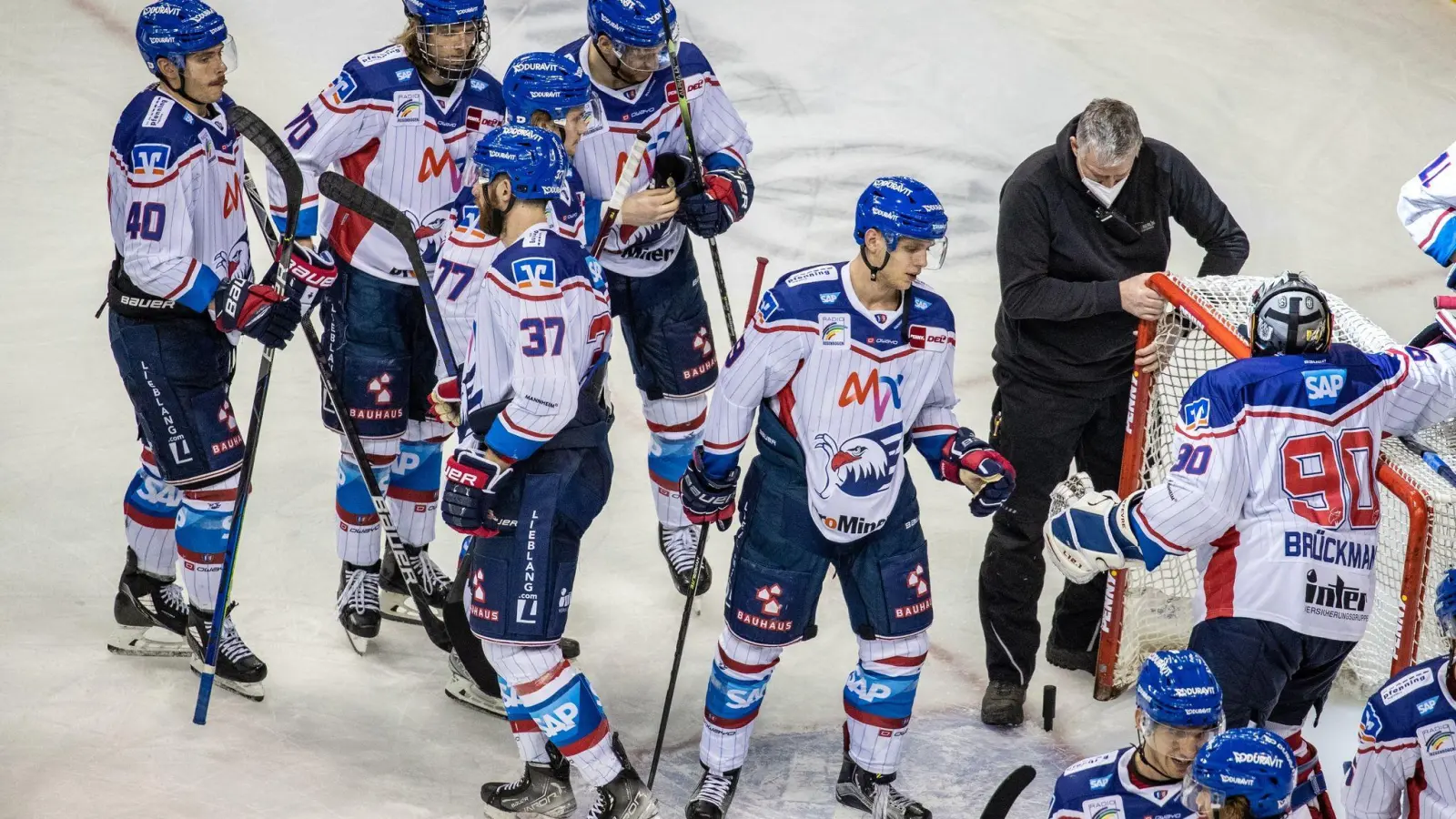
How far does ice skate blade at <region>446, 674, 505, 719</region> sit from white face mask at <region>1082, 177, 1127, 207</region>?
2083 millimetres

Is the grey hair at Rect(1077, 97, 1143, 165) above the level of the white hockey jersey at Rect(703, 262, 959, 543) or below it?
above

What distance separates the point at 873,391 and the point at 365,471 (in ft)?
→ 4.82

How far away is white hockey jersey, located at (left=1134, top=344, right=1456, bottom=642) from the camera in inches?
136

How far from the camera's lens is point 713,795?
4152 millimetres

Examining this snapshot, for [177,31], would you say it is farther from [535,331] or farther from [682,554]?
[682,554]

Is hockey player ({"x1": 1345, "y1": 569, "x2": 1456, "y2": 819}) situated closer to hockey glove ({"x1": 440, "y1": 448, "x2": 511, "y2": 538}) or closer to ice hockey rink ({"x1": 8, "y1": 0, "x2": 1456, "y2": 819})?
ice hockey rink ({"x1": 8, "y1": 0, "x2": 1456, "y2": 819})

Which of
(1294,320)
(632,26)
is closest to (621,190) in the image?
(632,26)

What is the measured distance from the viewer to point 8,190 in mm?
6914

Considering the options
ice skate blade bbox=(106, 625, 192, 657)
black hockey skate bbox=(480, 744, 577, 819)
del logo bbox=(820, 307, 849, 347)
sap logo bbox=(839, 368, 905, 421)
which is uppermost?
del logo bbox=(820, 307, 849, 347)

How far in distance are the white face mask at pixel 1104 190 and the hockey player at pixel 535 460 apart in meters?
1.43

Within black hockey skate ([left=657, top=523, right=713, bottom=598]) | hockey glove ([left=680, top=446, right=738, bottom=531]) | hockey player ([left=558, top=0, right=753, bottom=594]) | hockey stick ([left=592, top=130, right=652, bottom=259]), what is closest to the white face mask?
hockey player ([left=558, top=0, right=753, bottom=594])

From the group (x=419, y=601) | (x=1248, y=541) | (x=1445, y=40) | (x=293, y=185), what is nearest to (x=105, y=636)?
(x=419, y=601)

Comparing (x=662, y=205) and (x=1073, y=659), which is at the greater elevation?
(x=662, y=205)

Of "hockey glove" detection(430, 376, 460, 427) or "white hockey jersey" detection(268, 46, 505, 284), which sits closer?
"hockey glove" detection(430, 376, 460, 427)
